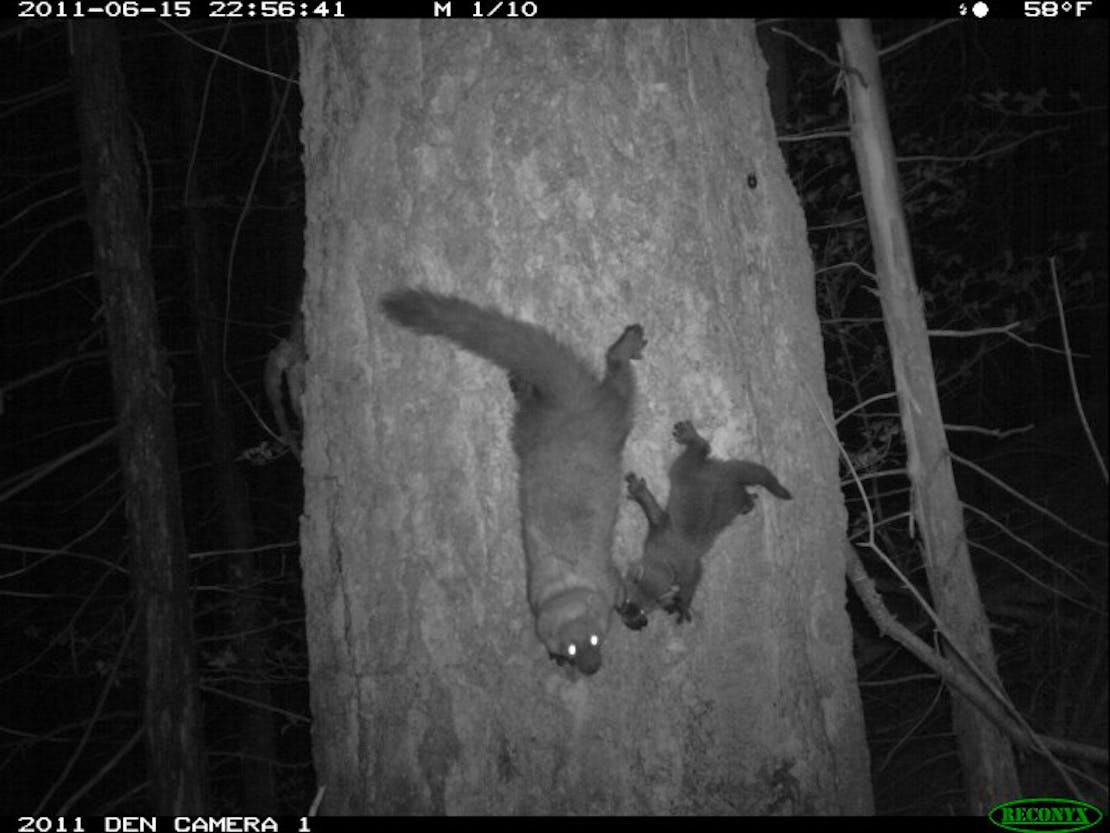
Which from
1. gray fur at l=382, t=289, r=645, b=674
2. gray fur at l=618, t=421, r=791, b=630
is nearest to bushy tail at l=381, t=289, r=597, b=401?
gray fur at l=382, t=289, r=645, b=674

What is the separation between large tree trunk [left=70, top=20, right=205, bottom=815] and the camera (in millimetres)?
5602

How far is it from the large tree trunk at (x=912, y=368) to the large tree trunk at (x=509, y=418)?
80 cm

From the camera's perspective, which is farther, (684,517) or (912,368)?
(684,517)

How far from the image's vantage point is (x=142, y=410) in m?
5.72

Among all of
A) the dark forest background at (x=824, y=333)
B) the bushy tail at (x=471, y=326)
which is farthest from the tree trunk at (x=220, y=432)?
the bushy tail at (x=471, y=326)

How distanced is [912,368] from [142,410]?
206 inches

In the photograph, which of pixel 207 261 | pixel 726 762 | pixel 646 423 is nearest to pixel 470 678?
pixel 726 762

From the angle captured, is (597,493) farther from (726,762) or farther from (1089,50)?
(1089,50)

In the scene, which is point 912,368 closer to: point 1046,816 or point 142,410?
point 1046,816

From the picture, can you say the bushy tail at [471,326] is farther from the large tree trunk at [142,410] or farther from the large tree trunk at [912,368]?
the large tree trunk at [142,410]

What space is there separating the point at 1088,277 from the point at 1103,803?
5.02 meters

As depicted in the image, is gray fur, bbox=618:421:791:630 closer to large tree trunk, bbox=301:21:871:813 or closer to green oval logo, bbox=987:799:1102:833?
large tree trunk, bbox=301:21:871:813

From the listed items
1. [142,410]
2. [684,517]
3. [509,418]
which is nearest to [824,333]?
[684,517]

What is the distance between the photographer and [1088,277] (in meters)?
6.75
